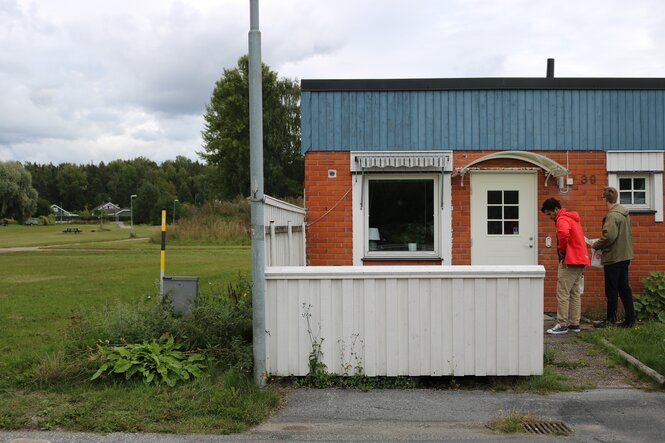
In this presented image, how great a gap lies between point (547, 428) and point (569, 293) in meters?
3.85

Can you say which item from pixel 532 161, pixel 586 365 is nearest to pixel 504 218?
pixel 532 161

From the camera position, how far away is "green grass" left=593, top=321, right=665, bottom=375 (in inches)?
262

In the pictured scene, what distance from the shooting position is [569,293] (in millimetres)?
8578

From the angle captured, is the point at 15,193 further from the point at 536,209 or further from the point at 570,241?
the point at 570,241

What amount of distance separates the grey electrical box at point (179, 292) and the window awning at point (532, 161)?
14.9ft

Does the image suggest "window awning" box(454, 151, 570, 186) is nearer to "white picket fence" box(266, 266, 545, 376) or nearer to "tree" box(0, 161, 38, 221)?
"white picket fence" box(266, 266, 545, 376)

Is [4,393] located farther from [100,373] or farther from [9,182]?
[9,182]

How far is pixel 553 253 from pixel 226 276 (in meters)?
9.27

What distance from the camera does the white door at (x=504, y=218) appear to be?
33.1 feet

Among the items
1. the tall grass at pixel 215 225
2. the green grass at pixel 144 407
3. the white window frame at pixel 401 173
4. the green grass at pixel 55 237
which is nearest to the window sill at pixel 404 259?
the white window frame at pixel 401 173

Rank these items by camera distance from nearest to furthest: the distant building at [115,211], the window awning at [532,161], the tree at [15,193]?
the window awning at [532,161] → the tree at [15,193] → the distant building at [115,211]

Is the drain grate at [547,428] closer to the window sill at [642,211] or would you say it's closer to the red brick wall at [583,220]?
the red brick wall at [583,220]

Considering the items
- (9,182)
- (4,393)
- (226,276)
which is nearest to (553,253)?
(4,393)

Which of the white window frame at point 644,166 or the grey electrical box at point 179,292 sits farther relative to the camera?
the white window frame at point 644,166
